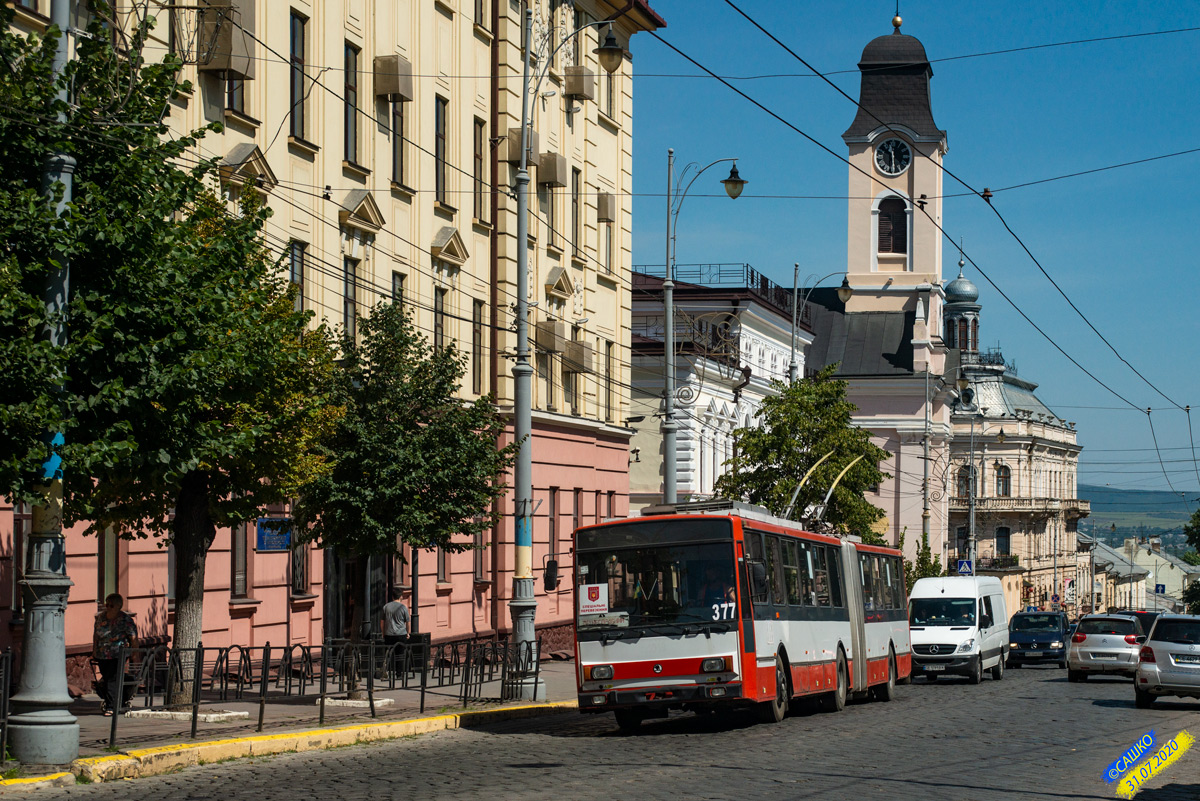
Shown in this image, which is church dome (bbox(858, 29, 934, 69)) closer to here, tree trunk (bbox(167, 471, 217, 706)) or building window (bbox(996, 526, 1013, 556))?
building window (bbox(996, 526, 1013, 556))

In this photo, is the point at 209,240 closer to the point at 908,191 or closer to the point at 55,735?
the point at 55,735

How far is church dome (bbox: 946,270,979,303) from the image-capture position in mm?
136875

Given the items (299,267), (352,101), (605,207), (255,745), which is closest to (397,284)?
(352,101)

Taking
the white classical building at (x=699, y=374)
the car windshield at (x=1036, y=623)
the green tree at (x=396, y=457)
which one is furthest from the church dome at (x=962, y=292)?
the green tree at (x=396, y=457)

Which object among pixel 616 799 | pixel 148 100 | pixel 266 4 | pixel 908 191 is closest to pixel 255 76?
pixel 266 4

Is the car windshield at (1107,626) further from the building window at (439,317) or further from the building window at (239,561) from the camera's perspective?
the building window at (239,561)

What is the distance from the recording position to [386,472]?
880 inches

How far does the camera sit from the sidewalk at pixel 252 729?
47.4ft

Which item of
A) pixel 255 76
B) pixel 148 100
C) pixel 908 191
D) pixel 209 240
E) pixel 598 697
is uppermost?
pixel 908 191

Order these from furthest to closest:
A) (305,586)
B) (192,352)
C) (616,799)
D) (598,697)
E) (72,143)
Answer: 1. (305,586)
2. (598,697)
3. (192,352)
4. (72,143)
5. (616,799)

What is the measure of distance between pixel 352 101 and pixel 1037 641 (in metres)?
29.4

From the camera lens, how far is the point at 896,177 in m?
92.2

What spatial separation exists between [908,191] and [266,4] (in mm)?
70465

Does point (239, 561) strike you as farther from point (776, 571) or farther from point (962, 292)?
point (962, 292)
